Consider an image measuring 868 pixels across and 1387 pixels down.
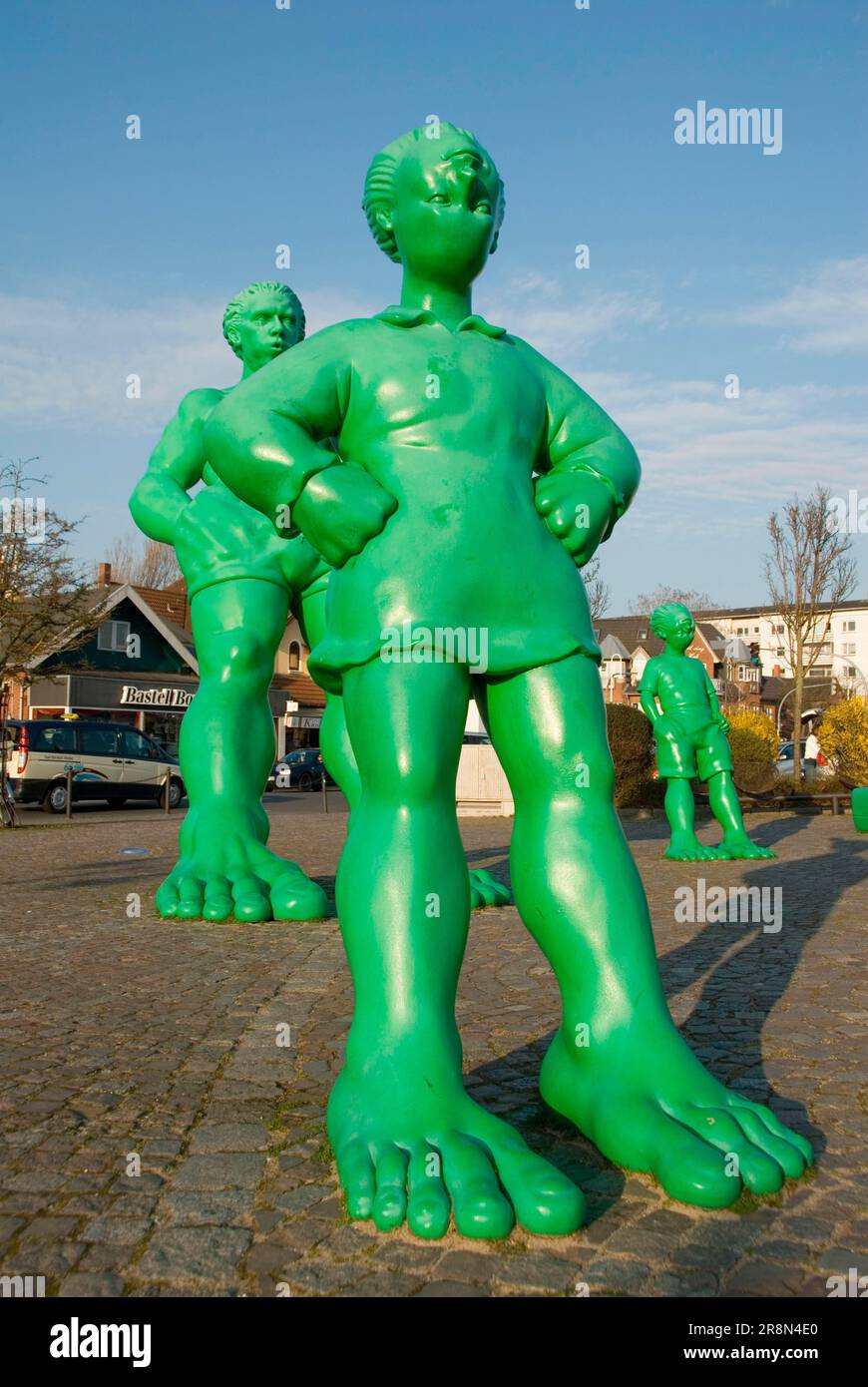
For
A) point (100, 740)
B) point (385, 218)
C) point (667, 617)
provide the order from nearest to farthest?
point (385, 218) → point (667, 617) → point (100, 740)

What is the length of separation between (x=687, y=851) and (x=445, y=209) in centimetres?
767

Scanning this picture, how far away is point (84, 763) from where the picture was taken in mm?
19375

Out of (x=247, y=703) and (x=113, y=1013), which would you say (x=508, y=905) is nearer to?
(x=247, y=703)

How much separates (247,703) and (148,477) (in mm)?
1235

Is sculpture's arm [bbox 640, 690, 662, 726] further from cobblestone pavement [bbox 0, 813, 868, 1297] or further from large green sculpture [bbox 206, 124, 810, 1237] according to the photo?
large green sculpture [bbox 206, 124, 810, 1237]

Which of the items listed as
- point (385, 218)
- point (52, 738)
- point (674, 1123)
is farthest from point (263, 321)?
point (52, 738)

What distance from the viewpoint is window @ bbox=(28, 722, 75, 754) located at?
1892 cm

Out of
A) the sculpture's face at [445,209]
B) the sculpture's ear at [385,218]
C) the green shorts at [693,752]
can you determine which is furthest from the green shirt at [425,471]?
the green shorts at [693,752]

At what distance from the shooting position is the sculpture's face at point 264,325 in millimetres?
5590

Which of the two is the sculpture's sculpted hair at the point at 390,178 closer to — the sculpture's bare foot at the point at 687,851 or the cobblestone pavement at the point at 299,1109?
the cobblestone pavement at the point at 299,1109

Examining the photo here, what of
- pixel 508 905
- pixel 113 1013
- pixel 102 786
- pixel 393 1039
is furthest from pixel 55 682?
pixel 393 1039

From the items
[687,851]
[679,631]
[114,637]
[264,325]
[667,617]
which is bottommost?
[687,851]

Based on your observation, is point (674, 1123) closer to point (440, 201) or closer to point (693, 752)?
point (440, 201)

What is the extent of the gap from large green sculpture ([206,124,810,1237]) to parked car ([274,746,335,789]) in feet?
85.6
